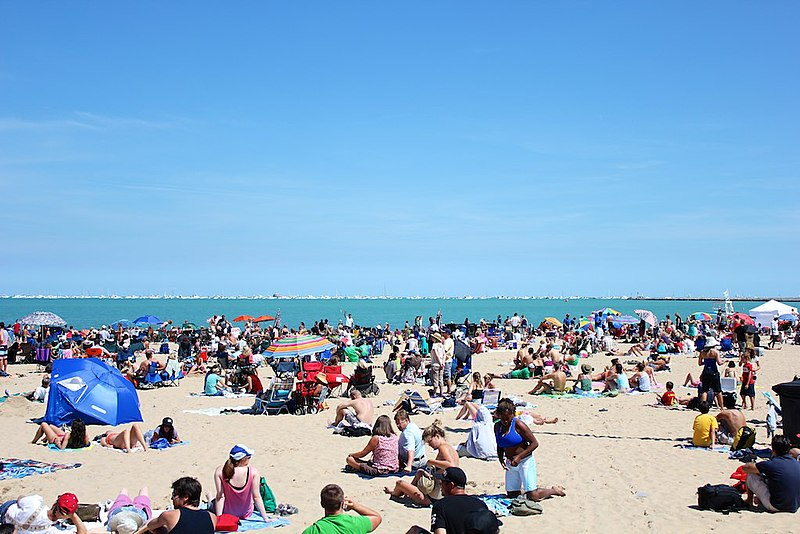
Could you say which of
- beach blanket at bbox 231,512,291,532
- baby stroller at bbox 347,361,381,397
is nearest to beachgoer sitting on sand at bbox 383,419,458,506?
beach blanket at bbox 231,512,291,532

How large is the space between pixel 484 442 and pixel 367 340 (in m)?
18.6

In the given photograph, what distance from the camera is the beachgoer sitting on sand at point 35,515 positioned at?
5.32m

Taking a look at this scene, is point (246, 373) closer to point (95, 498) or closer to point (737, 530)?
point (95, 498)

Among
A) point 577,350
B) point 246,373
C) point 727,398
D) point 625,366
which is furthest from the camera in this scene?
point 577,350

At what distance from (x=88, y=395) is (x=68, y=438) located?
115cm

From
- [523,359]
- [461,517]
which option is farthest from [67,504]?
[523,359]

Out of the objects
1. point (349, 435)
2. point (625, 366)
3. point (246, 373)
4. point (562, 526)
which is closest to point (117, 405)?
point (349, 435)

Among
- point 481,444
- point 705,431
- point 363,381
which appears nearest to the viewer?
point 481,444

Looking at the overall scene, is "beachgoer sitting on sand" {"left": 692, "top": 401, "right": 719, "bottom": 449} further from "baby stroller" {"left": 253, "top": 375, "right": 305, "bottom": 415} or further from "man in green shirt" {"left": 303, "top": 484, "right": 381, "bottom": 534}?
"baby stroller" {"left": 253, "top": 375, "right": 305, "bottom": 415}

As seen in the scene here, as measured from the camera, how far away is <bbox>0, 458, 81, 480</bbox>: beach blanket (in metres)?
7.79

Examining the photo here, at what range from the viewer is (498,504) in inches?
261

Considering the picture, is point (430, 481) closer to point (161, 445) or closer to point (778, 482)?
point (778, 482)

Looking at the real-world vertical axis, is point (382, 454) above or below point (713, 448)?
above

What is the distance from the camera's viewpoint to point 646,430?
10.9 metres
